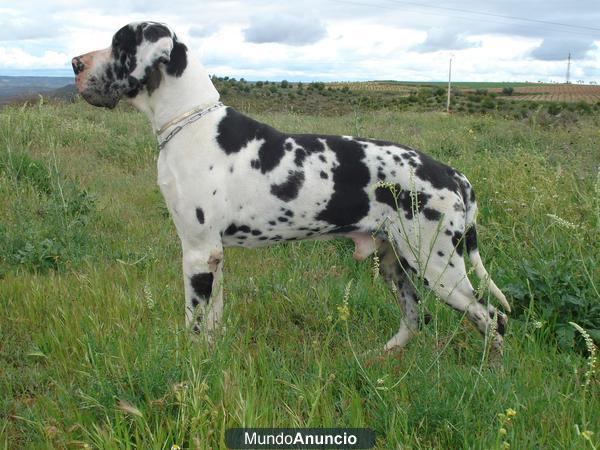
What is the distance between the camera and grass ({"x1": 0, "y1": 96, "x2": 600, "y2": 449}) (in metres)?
2.59

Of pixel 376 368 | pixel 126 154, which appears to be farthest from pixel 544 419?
pixel 126 154

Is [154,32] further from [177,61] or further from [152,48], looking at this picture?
[177,61]

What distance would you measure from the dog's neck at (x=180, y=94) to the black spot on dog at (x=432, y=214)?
1.57 m

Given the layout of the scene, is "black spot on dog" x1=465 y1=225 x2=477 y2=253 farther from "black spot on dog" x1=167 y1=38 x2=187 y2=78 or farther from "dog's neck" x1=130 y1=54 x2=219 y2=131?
"black spot on dog" x1=167 y1=38 x2=187 y2=78

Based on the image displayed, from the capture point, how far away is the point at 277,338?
381 cm

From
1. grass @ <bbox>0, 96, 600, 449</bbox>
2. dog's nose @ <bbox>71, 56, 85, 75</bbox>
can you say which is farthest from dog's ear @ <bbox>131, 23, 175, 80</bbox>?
grass @ <bbox>0, 96, 600, 449</bbox>

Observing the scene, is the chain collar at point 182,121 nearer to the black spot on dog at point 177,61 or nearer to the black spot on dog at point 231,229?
the black spot on dog at point 177,61

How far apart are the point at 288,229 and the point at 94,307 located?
1.48m

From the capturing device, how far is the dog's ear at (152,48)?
3506mm

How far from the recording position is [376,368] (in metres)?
3.14

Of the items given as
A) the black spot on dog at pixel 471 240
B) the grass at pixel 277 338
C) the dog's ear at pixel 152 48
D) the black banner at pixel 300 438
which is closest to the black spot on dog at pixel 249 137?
the dog's ear at pixel 152 48

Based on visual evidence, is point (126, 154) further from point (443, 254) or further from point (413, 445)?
point (413, 445)

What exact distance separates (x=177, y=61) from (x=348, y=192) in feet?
4.55

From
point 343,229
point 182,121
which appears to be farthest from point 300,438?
point 182,121
